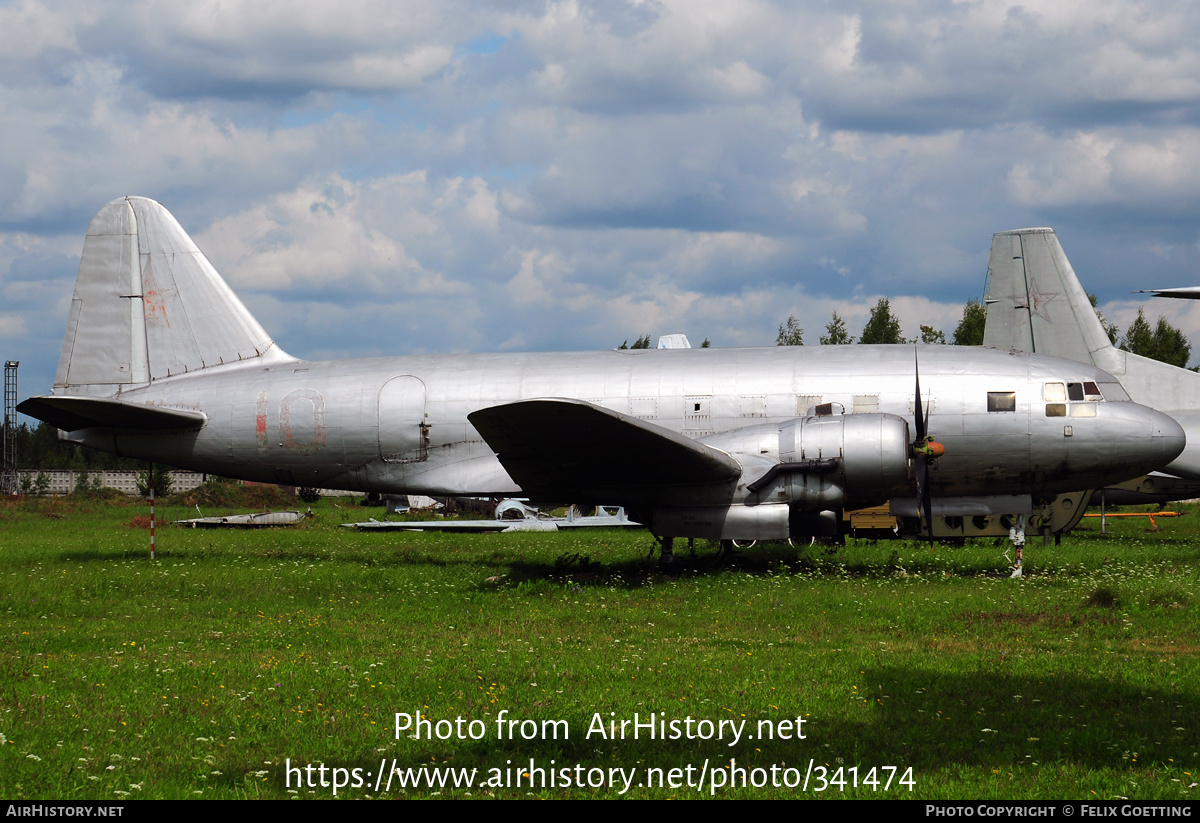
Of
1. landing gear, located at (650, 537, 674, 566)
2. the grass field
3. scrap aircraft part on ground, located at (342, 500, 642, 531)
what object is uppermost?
landing gear, located at (650, 537, 674, 566)

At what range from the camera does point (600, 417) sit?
46.6 feet

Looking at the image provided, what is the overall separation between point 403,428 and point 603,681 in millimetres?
10207

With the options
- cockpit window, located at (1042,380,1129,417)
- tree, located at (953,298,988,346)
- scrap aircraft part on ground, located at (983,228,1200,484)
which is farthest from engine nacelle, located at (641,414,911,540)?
tree, located at (953,298,988,346)

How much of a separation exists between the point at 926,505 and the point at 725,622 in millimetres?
5001

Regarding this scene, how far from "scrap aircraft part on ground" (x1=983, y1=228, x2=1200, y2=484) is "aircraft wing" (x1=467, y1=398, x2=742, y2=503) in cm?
1272

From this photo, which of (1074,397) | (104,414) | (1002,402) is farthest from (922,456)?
(104,414)

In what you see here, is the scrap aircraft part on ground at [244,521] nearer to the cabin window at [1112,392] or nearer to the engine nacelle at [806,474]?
the engine nacelle at [806,474]

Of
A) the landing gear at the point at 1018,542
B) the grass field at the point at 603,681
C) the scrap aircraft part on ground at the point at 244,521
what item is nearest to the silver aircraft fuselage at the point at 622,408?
the landing gear at the point at 1018,542

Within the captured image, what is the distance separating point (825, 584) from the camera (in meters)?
15.2

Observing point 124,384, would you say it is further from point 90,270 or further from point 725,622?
point 725,622

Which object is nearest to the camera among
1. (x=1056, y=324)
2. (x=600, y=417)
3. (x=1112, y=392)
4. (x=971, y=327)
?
(x=600, y=417)

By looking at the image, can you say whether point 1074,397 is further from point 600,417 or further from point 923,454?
point 600,417

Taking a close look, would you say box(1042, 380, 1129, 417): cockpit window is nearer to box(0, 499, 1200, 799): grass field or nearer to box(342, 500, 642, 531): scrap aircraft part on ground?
box(0, 499, 1200, 799): grass field

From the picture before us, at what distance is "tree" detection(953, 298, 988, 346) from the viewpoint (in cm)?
5703
